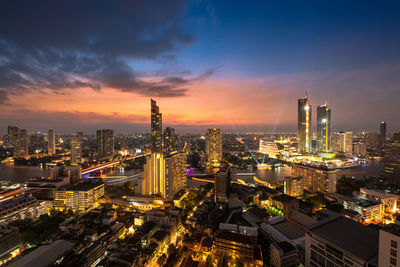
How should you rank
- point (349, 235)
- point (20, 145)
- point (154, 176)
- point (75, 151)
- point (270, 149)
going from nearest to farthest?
point (349, 235)
point (154, 176)
point (75, 151)
point (20, 145)
point (270, 149)

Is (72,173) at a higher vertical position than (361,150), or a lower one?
lower

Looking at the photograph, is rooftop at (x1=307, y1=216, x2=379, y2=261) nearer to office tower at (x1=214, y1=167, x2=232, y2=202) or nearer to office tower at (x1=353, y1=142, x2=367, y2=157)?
office tower at (x1=214, y1=167, x2=232, y2=202)

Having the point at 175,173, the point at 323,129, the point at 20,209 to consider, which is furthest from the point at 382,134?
the point at 20,209

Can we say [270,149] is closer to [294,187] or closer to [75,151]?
[294,187]

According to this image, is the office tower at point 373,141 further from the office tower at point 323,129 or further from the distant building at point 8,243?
the distant building at point 8,243

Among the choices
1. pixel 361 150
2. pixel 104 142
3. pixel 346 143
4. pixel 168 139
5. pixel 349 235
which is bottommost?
pixel 361 150

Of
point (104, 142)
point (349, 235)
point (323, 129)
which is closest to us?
point (349, 235)

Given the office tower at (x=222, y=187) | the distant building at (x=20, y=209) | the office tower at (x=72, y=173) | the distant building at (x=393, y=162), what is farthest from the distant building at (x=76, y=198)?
the distant building at (x=393, y=162)

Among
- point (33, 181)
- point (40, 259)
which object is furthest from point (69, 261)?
point (33, 181)
